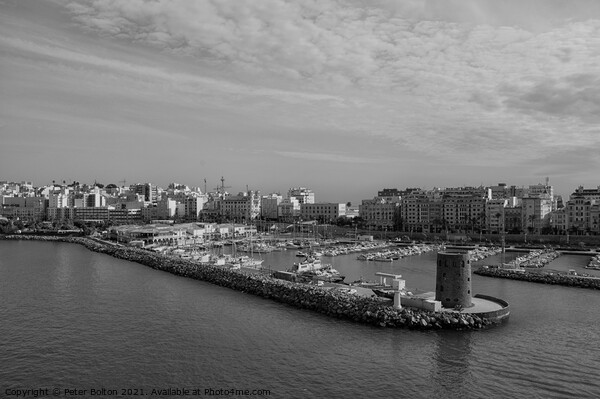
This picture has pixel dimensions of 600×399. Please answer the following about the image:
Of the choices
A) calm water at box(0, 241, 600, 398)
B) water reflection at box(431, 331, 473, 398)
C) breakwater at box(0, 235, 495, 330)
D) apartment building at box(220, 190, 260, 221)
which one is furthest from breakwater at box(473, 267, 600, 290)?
apartment building at box(220, 190, 260, 221)

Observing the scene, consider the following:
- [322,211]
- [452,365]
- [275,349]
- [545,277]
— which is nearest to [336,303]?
[275,349]

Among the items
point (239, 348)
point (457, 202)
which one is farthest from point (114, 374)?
point (457, 202)

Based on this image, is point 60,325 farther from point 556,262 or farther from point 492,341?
point 556,262

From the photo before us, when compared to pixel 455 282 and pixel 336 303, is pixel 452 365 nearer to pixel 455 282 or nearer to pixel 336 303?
pixel 455 282

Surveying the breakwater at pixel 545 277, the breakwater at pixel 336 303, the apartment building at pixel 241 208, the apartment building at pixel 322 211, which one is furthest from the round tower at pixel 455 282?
the apartment building at pixel 241 208

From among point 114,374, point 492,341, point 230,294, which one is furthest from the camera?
point 230,294
